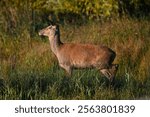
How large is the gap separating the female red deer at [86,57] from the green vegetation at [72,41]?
142mm

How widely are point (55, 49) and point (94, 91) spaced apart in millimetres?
1647

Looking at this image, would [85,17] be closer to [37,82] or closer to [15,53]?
[15,53]

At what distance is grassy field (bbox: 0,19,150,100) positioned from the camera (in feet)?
35.0

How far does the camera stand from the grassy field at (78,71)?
1067 cm

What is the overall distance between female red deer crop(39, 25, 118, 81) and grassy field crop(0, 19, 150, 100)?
0.13 m

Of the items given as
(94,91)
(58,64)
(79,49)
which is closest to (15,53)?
(58,64)

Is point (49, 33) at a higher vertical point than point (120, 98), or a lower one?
higher

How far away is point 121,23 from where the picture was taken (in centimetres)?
1522

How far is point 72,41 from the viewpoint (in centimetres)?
1430

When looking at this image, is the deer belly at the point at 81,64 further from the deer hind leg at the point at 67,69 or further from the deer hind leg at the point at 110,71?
the deer hind leg at the point at 110,71

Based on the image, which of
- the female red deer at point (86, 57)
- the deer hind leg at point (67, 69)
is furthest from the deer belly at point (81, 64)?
the deer hind leg at point (67, 69)

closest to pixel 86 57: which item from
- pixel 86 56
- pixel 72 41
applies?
pixel 86 56

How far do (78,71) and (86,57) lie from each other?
0.41 m

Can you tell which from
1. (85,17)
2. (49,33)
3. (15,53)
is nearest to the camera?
(49,33)
